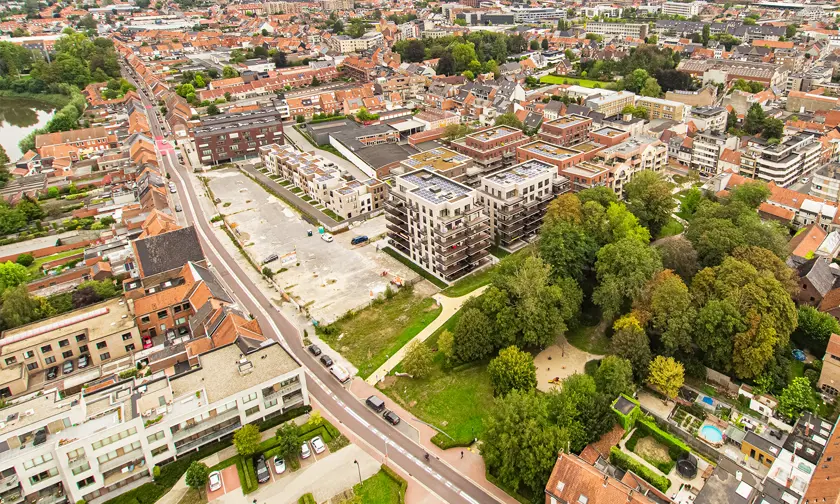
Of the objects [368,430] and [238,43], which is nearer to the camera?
[368,430]

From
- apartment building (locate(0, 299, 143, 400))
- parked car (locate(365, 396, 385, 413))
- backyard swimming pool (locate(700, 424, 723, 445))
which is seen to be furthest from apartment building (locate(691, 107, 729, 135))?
apartment building (locate(0, 299, 143, 400))

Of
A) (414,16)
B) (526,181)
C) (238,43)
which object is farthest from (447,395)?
(414,16)

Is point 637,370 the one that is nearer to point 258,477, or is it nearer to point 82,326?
point 258,477

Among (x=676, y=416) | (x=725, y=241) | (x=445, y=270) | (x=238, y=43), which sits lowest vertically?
(x=676, y=416)

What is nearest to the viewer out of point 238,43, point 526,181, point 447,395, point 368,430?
point 368,430

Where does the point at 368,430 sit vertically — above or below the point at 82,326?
below

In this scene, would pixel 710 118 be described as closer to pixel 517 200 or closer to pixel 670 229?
pixel 670 229

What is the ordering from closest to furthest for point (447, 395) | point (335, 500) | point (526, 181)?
point (335, 500) < point (447, 395) < point (526, 181)
